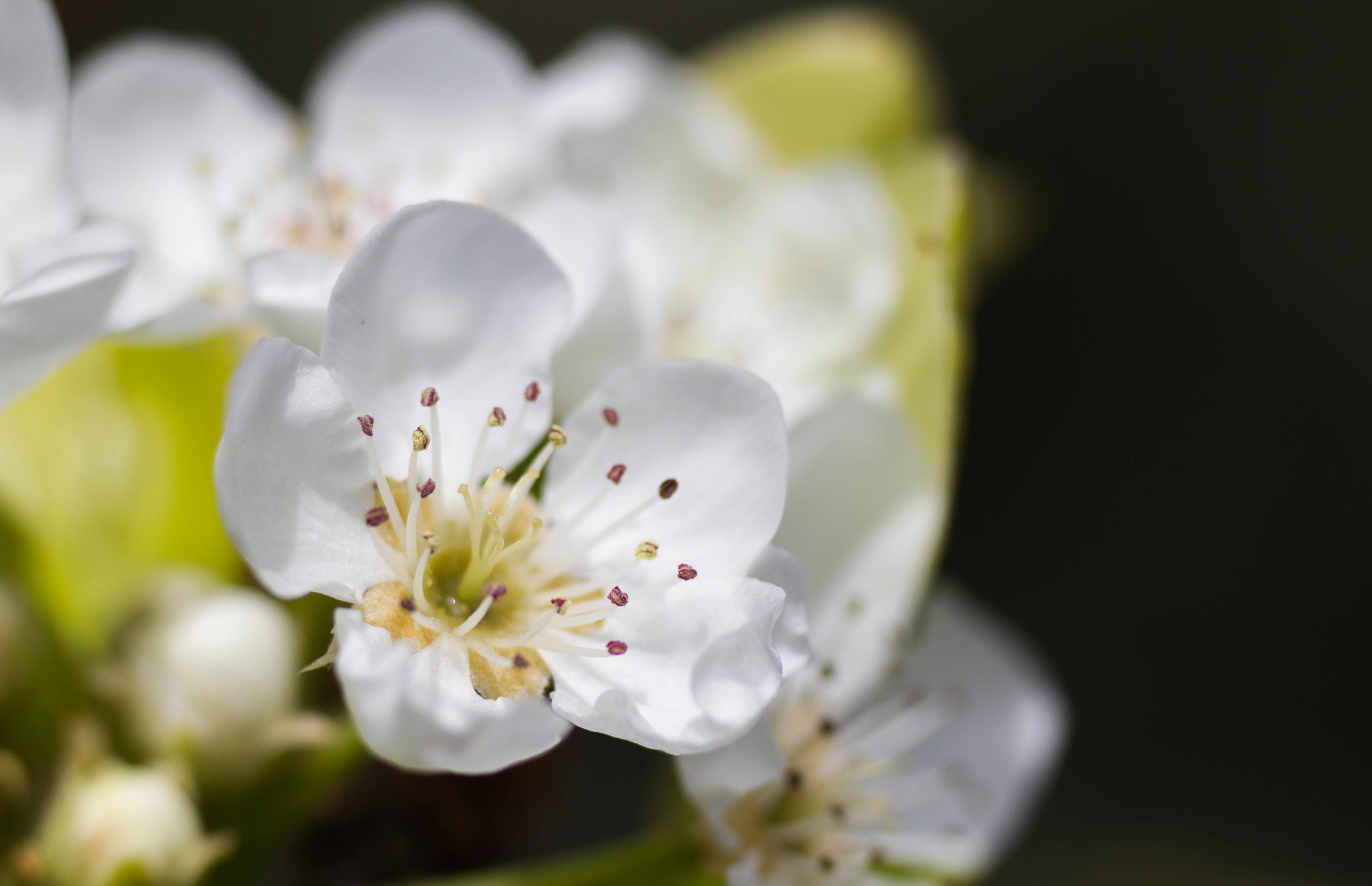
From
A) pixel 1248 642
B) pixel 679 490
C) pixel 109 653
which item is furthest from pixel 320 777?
pixel 1248 642

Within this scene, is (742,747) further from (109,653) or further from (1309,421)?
(1309,421)

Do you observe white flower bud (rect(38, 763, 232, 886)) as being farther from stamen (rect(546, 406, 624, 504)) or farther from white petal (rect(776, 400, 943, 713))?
white petal (rect(776, 400, 943, 713))

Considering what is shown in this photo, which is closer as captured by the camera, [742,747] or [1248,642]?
[742,747]

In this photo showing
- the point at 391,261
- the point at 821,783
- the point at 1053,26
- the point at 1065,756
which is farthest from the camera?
the point at 1053,26

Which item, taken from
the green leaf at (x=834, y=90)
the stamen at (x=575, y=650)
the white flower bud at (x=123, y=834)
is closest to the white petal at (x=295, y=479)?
the stamen at (x=575, y=650)

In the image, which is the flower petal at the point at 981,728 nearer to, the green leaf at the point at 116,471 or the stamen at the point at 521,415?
the stamen at the point at 521,415

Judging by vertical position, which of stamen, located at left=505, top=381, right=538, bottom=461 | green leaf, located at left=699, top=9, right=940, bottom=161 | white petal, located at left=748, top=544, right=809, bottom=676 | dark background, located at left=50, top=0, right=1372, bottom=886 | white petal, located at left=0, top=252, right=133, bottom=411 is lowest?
dark background, located at left=50, top=0, right=1372, bottom=886

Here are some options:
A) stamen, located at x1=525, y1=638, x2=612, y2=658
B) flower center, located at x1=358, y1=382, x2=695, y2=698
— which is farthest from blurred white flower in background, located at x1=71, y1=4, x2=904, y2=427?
stamen, located at x1=525, y1=638, x2=612, y2=658

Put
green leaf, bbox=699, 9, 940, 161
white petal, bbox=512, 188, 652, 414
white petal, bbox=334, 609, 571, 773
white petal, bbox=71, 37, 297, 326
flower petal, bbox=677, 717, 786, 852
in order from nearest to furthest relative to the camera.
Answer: white petal, bbox=334, 609, 571, 773
flower petal, bbox=677, 717, 786, 852
white petal, bbox=512, 188, 652, 414
white petal, bbox=71, 37, 297, 326
green leaf, bbox=699, 9, 940, 161
